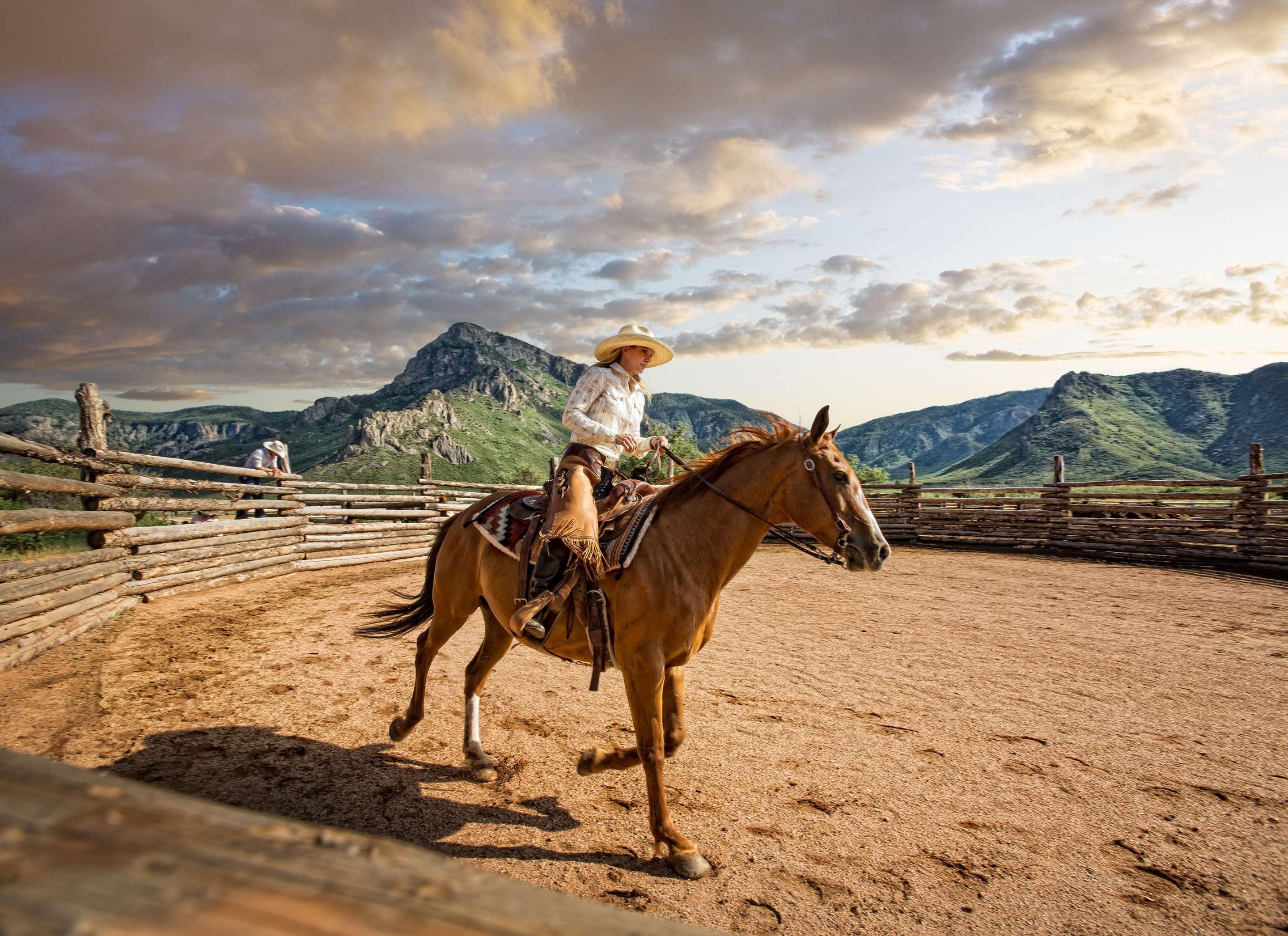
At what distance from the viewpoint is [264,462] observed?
40.5 ft

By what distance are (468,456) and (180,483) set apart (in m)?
131

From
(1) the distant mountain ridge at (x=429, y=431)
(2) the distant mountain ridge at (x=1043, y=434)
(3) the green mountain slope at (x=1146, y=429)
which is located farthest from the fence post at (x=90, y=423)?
(3) the green mountain slope at (x=1146, y=429)

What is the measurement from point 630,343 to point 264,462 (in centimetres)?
1052

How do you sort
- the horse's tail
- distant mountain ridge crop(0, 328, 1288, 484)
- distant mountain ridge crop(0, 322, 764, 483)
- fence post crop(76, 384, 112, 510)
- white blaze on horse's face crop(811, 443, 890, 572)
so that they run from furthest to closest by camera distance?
distant mountain ridge crop(0, 322, 764, 483)
distant mountain ridge crop(0, 328, 1288, 484)
fence post crop(76, 384, 112, 510)
the horse's tail
white blaze on horse's face crop(811, 443, 890, 572)

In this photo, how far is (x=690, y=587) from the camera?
377 cm

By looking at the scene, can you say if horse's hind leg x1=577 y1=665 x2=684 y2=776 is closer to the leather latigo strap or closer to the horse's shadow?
the horse's shadow

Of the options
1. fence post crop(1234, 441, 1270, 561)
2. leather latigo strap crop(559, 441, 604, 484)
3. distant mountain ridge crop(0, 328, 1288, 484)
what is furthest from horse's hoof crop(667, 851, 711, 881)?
distant mountain ridge crop(0, 328, 1288, 484)

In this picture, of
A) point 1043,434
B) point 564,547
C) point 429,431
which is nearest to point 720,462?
point 564,547

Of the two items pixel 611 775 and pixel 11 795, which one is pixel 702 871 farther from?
pixel 11 795

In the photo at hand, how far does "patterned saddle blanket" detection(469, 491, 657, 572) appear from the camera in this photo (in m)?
3.89

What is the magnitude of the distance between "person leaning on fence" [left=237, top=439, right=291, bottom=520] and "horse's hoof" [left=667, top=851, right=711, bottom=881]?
10.7 m

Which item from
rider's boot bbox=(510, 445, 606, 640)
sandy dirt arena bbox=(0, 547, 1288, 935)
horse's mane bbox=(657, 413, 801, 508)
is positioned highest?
horse's mane bbox=(657, 413, 801, 508)

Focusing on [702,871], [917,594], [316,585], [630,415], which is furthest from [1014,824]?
[316,585]

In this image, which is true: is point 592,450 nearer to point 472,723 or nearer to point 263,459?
point 472,723
